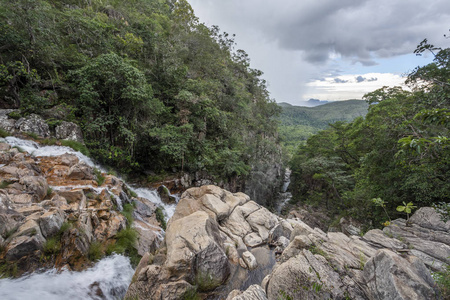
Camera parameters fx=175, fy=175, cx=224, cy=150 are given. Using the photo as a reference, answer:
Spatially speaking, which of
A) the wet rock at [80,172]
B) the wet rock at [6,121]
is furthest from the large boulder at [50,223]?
the wet rock at [6,121]

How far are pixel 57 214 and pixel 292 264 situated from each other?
25.4 feet

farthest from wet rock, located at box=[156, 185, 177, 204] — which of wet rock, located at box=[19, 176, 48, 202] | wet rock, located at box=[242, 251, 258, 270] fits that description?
wet rock, located at box=[242, 251, 258, 270]

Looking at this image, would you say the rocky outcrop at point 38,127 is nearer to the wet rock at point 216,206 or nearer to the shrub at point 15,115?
the shrub at point 15,115

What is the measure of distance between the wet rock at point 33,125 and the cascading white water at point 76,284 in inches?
342

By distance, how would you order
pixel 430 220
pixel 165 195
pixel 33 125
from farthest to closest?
pixel 165 195, pixel 33 125, pixel 430 220

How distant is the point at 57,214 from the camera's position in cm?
582

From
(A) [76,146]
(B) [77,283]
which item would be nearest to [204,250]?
(B) [77,283]

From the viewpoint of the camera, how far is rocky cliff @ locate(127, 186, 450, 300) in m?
4.57

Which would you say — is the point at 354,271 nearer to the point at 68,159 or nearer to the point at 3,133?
the point at 68,159

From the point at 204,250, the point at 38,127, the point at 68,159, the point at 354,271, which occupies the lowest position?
the point at 204,250

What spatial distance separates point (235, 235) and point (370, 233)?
6833mm

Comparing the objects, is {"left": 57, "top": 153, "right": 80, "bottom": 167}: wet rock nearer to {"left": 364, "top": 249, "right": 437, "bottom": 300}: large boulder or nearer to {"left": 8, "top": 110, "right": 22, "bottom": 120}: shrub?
{"left": 8, "top": 110, "right": 22, "bottom": 120}: shrub

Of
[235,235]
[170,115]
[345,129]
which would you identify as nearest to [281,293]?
[235,235]

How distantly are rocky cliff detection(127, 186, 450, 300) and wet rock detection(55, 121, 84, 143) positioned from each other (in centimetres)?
798
